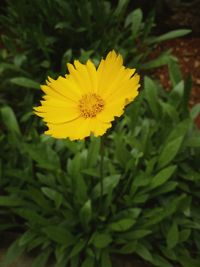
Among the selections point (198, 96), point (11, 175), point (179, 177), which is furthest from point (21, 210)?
point (198, 96)

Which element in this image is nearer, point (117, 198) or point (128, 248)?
point (128, 248)

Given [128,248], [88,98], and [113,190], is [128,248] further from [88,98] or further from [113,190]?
[88,98]

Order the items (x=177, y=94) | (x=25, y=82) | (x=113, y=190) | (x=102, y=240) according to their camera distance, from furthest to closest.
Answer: (x=25, y=82)
(x=177, y=94)
(x=113, y=190)
(x=102, y=240)

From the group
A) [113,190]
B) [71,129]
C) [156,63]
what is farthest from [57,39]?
[71,129]

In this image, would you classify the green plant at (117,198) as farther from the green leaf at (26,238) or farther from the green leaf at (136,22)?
the green leaf at (136,22)

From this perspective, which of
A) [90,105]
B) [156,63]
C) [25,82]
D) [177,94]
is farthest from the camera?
[156,63]

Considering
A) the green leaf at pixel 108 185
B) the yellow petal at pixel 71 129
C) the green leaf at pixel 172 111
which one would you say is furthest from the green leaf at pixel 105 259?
the yellow petal at pixel 71 129

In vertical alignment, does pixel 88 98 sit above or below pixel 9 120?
below

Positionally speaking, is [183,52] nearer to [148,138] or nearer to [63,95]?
[148,138]
